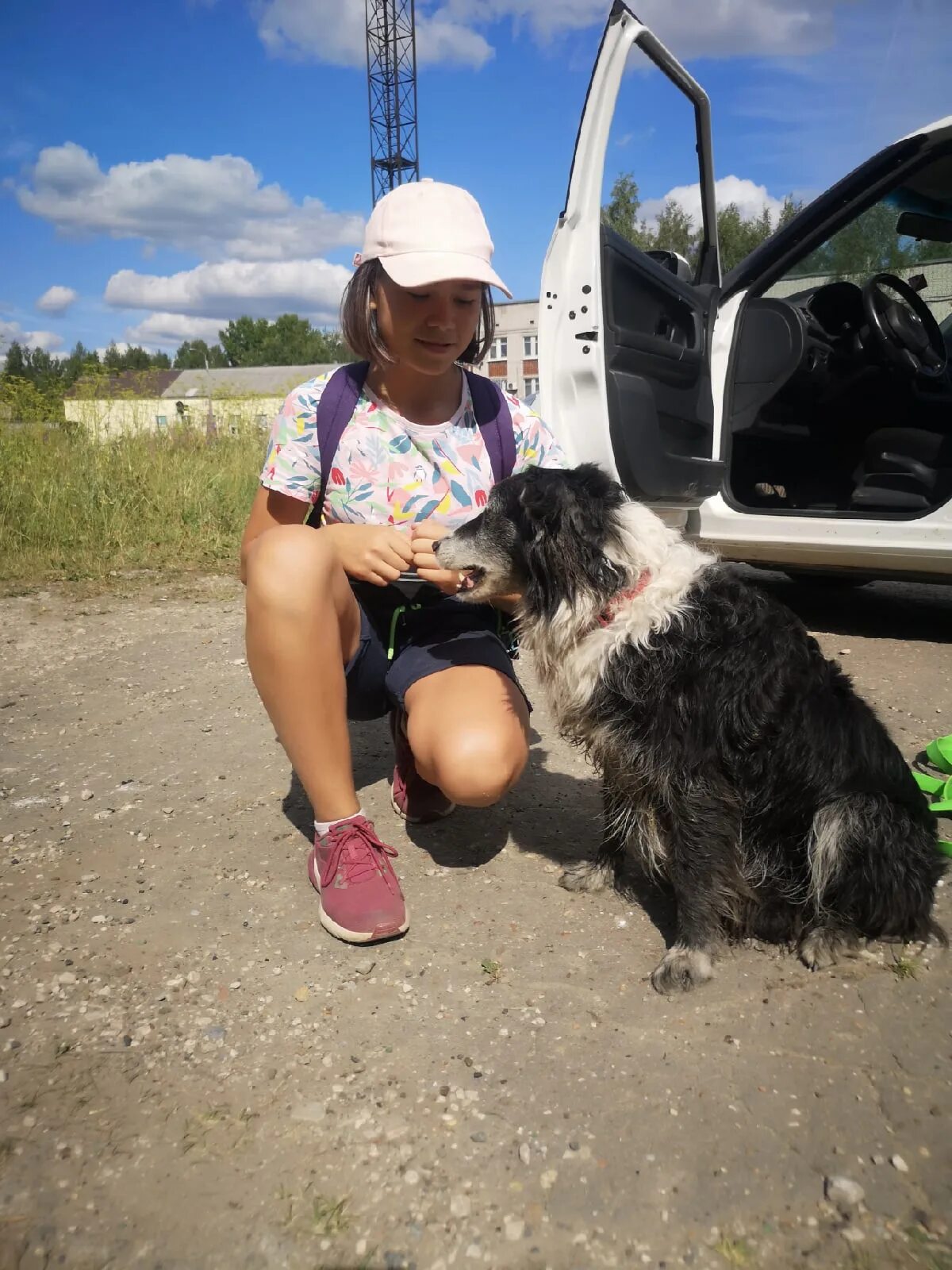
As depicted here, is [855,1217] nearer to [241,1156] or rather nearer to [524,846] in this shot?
[241,1156]

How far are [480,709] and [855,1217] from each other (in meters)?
1.50

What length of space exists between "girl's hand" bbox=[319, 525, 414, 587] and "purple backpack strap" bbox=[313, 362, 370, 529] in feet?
0.92

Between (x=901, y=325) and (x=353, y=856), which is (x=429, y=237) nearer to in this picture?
(x=353, y=856)

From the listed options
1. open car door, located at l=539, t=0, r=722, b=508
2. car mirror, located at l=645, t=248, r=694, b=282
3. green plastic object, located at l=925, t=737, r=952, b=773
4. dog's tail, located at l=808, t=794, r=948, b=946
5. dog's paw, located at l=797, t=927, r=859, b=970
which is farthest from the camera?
car mirror, located at l=645, t=248, r=694, b=282

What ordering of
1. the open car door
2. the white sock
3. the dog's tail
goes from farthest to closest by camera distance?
the open car door
the white sock
the dog's tail

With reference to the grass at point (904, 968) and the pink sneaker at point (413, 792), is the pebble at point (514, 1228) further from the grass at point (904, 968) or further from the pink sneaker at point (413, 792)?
the pink sneaker at point (413, 792)

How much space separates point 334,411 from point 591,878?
1.72m

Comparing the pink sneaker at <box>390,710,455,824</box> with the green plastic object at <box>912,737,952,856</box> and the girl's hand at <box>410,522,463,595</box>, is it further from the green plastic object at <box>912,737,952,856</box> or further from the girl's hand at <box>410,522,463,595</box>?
the green plastic object at <box>912,737,952,856</box>

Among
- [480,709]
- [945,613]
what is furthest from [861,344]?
[480,709]

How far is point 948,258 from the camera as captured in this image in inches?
202

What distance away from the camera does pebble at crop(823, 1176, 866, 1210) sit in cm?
158

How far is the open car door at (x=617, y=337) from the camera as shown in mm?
4000

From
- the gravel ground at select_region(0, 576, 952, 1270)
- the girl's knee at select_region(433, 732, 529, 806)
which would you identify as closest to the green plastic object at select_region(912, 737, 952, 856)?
the gravel ground at select_region(0, 576, 952, 1270)

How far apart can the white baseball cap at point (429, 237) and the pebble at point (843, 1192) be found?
2332 millimetres
